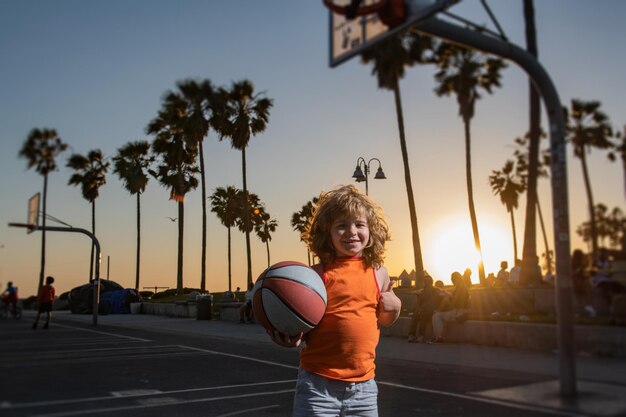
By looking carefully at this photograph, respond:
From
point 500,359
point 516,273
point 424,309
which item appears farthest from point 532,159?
point 424,309

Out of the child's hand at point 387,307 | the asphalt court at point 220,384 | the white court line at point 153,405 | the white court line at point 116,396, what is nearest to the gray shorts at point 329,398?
the child's hand at point 387,307

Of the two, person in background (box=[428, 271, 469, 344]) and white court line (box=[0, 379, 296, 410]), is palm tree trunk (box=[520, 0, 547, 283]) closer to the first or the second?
white court line (box=[0, 379, 296, 410])

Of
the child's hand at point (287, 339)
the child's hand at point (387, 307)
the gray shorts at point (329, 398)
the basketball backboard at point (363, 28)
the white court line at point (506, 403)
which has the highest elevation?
the basketball backboard at point (363, 28)

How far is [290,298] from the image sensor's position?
11.9ft

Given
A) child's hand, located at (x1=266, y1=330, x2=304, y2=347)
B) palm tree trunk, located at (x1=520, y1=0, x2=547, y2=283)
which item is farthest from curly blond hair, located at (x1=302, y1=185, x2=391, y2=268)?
palm tree trunk, located at (x1=520, y1=0, x2=547, y2=283)

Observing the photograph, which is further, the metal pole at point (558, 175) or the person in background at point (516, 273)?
the person in background at point (516, 273)

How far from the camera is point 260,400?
791 centimetres

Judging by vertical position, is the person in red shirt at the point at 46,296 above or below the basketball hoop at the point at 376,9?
below

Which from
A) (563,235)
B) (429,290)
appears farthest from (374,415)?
(429,290)

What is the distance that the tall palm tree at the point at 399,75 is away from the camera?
2642cm

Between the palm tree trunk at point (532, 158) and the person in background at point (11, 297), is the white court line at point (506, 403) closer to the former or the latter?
the palm tree trunk at point (532, 158)

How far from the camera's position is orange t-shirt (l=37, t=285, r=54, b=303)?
73.5ft

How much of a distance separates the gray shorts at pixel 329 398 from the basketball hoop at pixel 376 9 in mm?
5025

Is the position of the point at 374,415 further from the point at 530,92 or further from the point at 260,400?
the point at 530,92
